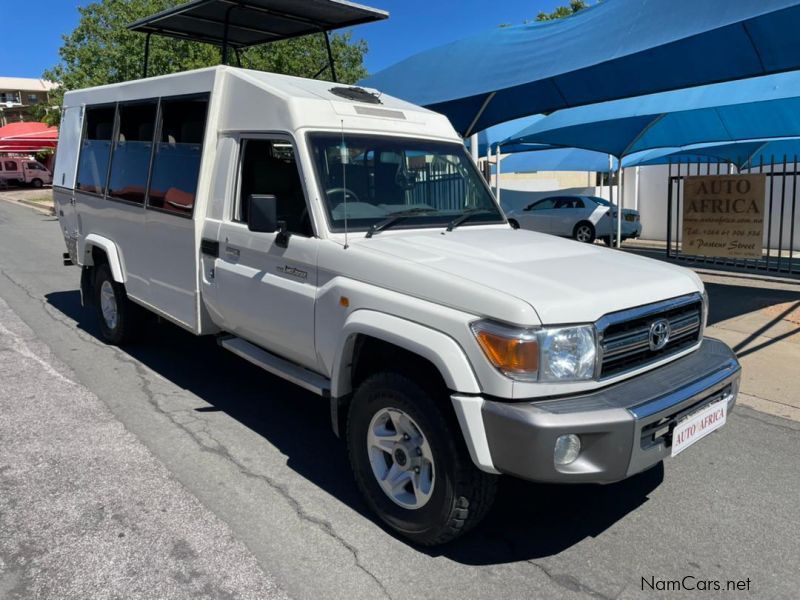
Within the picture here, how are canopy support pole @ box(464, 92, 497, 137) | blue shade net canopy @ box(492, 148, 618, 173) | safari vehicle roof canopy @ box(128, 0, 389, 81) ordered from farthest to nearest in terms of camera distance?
Answer: blue shade net canopy @ box(492, 148, 618, 173), canopy support pole @ box(464, 92, 497, 137), safari vehicle roof canopy @ box(128, 0, 389, 81)

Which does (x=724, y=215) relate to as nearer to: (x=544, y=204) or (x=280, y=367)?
(x=280, y=367)


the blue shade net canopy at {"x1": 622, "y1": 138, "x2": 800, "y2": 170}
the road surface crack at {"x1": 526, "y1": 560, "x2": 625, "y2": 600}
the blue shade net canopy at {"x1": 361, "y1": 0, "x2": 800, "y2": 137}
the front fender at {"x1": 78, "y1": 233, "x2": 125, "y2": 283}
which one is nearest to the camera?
the road surface crack at {"x1": 526, "y1": 560, "x2": 625, "y2": 600}

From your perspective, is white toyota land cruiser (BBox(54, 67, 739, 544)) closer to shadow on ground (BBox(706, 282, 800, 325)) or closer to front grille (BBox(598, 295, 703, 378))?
front grille (BBox(598, 295, 703, 378))

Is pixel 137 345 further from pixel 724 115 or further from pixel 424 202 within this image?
pixel 724 115

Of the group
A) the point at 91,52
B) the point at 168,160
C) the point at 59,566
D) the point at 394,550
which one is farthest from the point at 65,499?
the point at 91,52

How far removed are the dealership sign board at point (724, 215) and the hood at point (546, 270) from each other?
767cm

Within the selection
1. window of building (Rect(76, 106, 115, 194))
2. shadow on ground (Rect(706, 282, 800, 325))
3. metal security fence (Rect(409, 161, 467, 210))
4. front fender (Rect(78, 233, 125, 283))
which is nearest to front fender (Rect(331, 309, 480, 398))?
metal security fence (Rect(409, 161, 467, 210))

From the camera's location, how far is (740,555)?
324cm

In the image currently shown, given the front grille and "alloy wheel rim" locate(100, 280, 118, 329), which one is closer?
the front grille

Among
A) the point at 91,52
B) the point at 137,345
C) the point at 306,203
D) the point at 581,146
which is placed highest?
the point at 91,52

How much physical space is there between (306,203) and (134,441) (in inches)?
81.8

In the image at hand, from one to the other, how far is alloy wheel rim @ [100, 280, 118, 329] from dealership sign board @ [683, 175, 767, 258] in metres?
9.33

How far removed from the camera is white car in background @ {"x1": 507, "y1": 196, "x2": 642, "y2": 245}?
20.0 meters

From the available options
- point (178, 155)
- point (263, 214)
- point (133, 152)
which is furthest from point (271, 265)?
point (133, 152)
